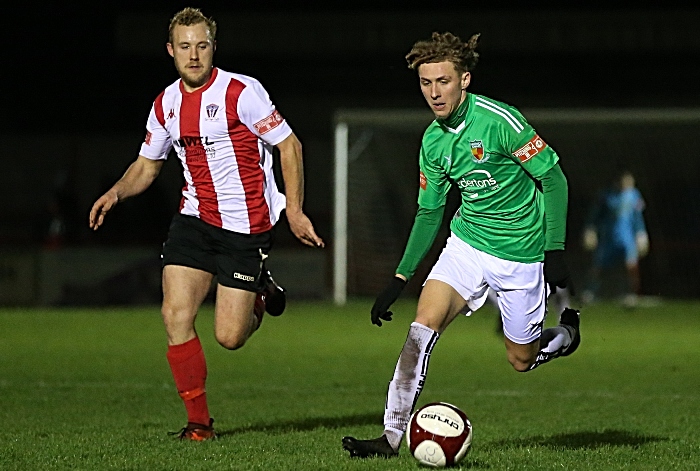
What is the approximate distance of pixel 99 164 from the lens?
23.9 m

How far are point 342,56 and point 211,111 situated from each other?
22024mm

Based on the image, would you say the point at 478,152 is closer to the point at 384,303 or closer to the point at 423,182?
the point at 423,182

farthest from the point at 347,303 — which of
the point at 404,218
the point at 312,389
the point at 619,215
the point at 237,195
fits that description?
the point at 237,195

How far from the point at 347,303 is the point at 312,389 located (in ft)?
30.4

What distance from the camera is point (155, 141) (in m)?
6.83

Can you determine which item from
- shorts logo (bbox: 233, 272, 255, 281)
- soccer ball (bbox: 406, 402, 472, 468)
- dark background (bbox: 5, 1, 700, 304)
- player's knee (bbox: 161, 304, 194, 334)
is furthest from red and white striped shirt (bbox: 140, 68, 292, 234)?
dark background (bbox: 5, 1, 700, 304)

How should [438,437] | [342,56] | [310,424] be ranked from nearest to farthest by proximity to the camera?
[438,437]
[310,424]
[342,56]

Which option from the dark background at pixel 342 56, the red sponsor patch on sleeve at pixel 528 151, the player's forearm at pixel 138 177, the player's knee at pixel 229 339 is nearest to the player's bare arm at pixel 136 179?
the player's forearm at pixel 138 177

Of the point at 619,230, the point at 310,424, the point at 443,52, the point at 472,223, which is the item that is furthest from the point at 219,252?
the point at 619,230

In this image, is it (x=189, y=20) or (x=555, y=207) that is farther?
(x=189, y=20)

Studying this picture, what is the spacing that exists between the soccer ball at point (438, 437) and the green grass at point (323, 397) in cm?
14

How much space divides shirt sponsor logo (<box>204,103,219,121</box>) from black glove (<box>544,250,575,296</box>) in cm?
185

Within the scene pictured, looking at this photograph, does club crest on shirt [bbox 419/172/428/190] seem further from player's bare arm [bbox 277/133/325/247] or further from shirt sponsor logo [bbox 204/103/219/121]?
shirt sponsor logo [bbox 204/103/219/121]

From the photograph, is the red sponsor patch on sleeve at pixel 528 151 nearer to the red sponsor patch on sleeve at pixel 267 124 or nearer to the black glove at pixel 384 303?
the black glove at pixel 384 303
